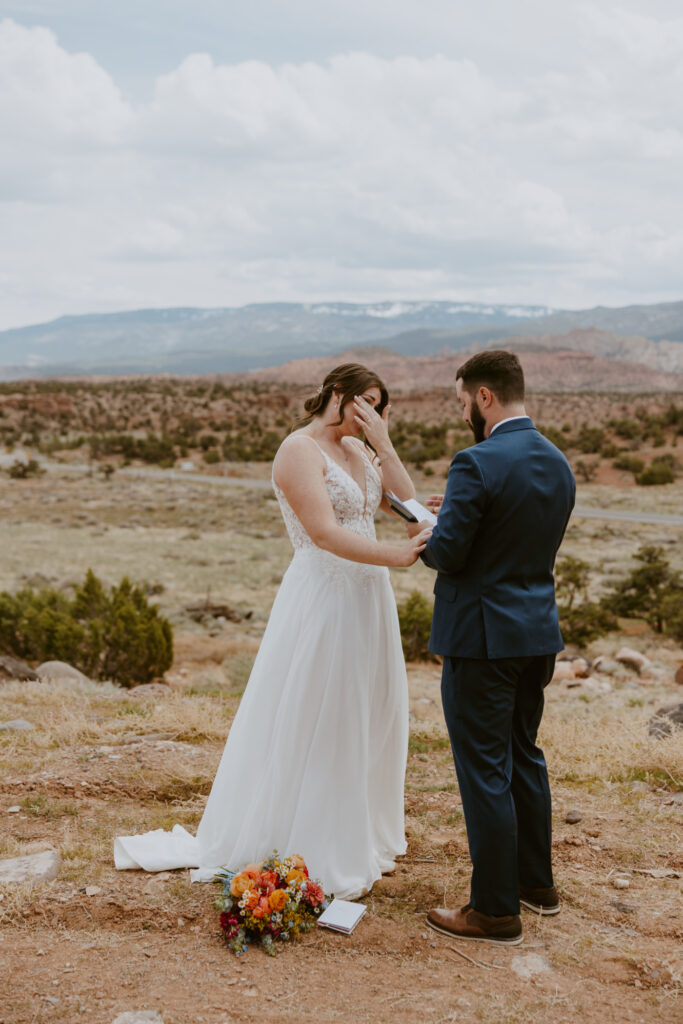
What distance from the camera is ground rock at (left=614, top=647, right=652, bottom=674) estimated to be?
11.5 metres

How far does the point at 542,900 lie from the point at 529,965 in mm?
486

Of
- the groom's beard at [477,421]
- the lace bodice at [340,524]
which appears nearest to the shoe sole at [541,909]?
the lace bodice at [340,524]

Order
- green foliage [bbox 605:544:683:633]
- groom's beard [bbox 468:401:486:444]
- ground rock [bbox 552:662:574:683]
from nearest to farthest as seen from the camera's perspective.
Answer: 1. groom's beard [bbox 468:401:486:444]
2. ground rock [bbox 552:662:574:683]
3. green foliage [bbox 605:544:683:633]

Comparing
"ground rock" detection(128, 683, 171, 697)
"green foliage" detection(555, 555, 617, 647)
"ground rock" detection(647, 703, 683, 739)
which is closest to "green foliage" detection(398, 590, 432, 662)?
"green foliage" detection(555, 555, 617, 647)

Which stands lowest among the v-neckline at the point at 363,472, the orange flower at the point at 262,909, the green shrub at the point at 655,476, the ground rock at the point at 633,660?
the ground rock at the point at 633,660

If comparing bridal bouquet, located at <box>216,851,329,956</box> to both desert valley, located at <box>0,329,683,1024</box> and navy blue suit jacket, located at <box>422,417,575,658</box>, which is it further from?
navy blue suit jacket, located at <box>422,417,575,658</box>

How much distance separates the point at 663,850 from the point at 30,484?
33.8 metres

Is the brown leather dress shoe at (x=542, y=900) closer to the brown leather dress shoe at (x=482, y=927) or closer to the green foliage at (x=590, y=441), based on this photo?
the brown leather dress shoe at (x=482, y=927)

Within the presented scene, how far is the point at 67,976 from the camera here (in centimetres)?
319

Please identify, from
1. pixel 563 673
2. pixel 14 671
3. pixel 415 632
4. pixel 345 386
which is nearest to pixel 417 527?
pixel 345 386

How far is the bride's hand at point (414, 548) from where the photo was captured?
10.9ft

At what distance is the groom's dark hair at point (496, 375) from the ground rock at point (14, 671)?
6.89 m

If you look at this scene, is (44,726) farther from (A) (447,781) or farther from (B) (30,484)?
(B) (30,484)

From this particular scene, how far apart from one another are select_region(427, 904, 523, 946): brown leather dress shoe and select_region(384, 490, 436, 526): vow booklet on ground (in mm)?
1584
